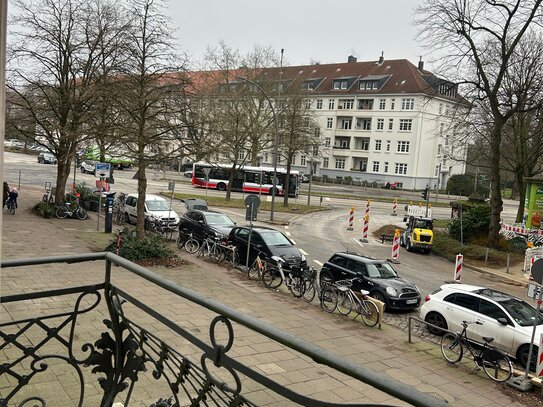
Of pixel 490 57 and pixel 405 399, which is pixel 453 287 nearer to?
pixel 405 399

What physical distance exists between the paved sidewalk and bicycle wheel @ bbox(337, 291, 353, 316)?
414mm

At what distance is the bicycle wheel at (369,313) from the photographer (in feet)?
42.2

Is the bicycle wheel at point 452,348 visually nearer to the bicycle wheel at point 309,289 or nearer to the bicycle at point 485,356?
the bicycle at point 485,356

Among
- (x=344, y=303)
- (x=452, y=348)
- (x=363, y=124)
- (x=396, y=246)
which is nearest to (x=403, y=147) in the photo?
(x=363, y=124)

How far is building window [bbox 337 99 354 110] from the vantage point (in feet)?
248

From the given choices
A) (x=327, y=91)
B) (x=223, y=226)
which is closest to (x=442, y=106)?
(x=327, y=91)

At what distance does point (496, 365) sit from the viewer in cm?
1030

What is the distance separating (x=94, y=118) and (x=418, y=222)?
17.8 metres

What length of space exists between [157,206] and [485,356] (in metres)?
19.4

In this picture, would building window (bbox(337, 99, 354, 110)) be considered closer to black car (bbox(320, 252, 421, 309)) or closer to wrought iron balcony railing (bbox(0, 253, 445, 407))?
black car (bbox(320, 252, 421, 309))

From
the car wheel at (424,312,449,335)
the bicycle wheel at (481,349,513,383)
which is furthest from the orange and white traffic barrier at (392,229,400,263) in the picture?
the bicycle wheel at (481,349,513,383)

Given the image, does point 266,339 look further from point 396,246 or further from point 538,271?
point 396,246

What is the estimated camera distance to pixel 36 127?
2509cm

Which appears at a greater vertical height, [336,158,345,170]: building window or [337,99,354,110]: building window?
[337,99,354,110]: building window
